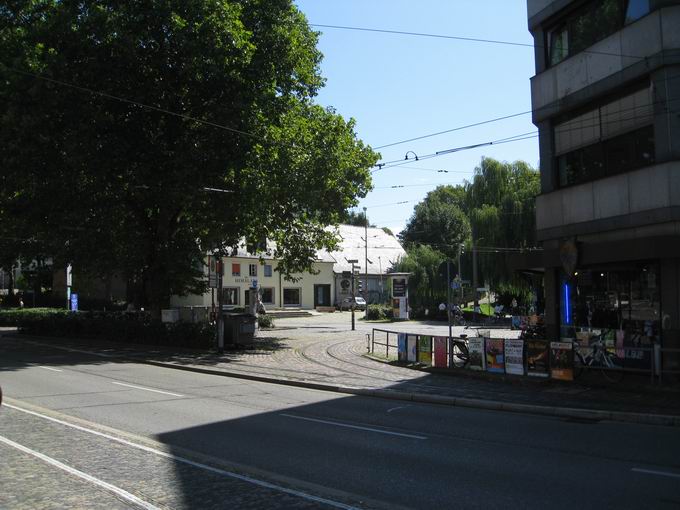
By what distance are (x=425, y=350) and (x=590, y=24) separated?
10313 millimetres

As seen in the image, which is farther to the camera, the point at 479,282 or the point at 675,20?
the point at 479,282

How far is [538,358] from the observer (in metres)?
14.8

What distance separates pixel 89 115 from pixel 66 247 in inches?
229

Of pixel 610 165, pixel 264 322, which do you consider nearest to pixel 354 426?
pixel 610 165

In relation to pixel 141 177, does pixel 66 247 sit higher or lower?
lower

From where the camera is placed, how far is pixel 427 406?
12203mm

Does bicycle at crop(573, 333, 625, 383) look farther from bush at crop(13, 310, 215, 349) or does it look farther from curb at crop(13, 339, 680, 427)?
bush at crop(13, 310, 215, 349)

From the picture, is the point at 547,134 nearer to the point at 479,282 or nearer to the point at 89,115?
the point at 89,115

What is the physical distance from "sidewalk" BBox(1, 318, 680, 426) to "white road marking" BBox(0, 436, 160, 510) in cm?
770

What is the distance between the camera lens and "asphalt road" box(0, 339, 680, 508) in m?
5.66

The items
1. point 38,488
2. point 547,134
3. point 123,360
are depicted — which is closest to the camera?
point 38,488

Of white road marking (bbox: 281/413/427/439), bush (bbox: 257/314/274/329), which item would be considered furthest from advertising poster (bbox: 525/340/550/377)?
bush (bbox: 257/314/274/329)

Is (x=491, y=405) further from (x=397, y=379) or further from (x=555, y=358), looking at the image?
(x=397, y=379)

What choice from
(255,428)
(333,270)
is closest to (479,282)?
(333,270)
